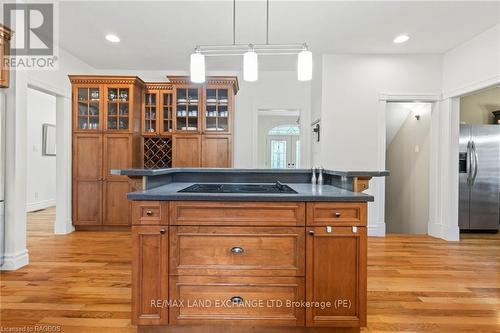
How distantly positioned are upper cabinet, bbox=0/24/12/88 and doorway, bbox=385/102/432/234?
210 inches

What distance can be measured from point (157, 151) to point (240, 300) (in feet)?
12.2

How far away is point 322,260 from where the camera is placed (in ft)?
5.73

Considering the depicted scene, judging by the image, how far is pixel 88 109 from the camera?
4.46 m

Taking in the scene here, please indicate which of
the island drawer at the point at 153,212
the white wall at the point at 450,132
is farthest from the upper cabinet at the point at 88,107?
the white wall at the point at 450,132

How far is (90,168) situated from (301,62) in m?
3.77

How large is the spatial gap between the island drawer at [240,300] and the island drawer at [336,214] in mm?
373

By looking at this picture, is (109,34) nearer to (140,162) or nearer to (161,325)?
(140,162)

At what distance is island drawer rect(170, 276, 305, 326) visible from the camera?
5.77 ft

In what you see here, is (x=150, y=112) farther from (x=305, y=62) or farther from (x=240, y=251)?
(x=240, y=251)

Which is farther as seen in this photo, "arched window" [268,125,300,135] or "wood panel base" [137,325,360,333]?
"arched window" [268,125,300,135]

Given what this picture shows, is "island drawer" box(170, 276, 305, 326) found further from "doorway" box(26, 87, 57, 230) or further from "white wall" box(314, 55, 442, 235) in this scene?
"doorway" box(26, 87, 57, 230)

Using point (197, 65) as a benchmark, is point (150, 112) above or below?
above

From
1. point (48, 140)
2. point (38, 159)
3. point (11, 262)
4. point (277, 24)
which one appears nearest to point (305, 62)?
point (277, 24)

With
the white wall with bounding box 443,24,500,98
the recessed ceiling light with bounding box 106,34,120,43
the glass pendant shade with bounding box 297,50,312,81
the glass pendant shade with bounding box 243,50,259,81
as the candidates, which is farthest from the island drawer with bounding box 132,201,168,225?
the white wall with bounding box 443,24,500,98
